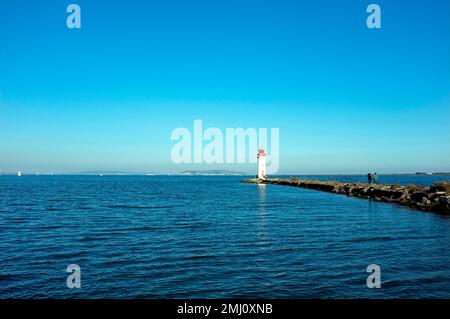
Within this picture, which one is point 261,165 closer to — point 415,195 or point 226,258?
point 415,195

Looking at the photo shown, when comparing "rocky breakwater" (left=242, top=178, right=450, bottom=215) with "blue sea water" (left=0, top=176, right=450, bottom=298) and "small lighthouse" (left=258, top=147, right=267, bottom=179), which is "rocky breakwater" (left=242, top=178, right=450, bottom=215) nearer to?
"blue sea water" (left=0, top=176, right=450, bottom=298)

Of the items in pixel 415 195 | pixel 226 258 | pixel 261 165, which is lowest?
pixel 226 258

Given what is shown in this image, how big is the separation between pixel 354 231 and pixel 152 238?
38.2ft

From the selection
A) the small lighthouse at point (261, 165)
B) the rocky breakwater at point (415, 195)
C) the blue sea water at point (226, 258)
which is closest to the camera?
the blue sea water at point (226, 258)

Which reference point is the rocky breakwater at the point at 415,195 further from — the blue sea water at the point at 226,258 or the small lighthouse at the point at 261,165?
the small lighthouse at the point at 261,165

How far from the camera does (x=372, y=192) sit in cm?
5088

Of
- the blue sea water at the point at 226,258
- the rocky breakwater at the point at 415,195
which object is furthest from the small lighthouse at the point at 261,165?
the blue sea water at the point at 226,258

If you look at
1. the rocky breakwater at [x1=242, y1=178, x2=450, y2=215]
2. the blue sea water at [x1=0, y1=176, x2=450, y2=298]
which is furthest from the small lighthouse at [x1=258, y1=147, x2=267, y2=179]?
the blue sea water at [x1=0, y1=176, x2=450, y2=298]

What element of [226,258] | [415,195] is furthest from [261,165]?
[226,258]

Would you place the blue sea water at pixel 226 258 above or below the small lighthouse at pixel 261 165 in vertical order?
below

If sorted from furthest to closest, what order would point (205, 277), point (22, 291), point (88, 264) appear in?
1. point (88, 264)
2. point (205, 277)
3. point (22, 291)
